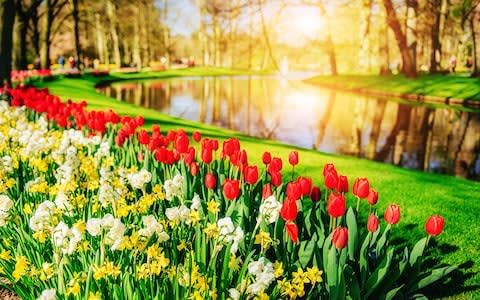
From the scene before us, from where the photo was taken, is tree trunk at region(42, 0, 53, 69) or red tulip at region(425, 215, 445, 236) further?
tree trunk at region(42, 0, 53, 69)

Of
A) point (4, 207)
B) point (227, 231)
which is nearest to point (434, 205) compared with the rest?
point (227, 231)

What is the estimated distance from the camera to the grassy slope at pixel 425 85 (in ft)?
91.4

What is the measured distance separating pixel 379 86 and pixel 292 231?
3345 centimetres

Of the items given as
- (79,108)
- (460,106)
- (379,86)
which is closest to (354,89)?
(379,86)

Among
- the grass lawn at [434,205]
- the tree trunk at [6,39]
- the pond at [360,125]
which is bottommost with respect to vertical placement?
the pond at [360,125]

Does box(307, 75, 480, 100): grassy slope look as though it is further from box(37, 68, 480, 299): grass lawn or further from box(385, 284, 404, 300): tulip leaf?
box(385, 284, 404, 300): tulip leaf

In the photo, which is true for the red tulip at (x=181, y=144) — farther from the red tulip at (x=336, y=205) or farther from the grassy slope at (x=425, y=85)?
the grassy slope at (x=425, y=85)

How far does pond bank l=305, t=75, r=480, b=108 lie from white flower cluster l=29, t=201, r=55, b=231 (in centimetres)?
2613

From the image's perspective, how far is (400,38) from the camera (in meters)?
33.2

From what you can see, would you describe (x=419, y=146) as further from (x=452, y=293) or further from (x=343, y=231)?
(x=343, y=231)

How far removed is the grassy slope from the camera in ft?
91.4

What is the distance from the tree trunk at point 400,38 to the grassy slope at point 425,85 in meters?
0.77

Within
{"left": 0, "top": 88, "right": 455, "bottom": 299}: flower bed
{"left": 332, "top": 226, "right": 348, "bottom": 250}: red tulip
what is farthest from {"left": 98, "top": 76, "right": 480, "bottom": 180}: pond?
{"left": 332, "top": 226, "right": 348, "bottom": 250}: red tulip

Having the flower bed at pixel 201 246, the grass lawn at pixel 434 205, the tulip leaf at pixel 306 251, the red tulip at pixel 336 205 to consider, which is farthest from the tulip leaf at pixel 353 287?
the grass lawn at pixel 434 205
